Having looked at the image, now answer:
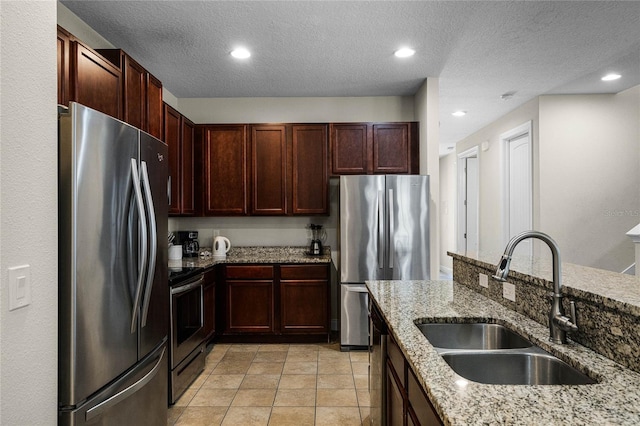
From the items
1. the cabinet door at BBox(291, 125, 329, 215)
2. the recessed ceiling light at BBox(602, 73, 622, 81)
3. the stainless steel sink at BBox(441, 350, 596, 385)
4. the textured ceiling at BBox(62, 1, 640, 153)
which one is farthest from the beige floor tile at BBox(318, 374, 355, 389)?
the recessed ceiling light at BBox(602, 73, 622, 81)

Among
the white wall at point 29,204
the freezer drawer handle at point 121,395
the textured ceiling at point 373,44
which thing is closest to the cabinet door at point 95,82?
the textured ceiling at point 373,44

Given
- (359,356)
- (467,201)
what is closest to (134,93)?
(359,356)

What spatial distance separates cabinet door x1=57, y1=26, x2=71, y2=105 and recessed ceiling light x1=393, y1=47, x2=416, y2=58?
2.34 m

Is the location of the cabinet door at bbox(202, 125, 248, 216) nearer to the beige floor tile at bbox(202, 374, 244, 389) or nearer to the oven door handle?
the oven door handle

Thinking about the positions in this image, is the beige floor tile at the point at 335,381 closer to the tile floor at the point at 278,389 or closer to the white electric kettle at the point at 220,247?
the tile floor at the point at 278,389

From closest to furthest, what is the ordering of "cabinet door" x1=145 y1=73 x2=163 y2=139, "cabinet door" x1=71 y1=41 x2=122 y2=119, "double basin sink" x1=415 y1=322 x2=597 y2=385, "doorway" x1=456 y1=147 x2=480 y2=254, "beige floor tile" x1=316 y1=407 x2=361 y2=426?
1. "double basin sink" x1=415 y1=322 x2=597 y2=385
2. "cabinet door" x1=71 y1=41 x2=122 y2=119
3. "beige floor tile" x1=316 y1=407 x2=361 y2=426
4. "cabinet door" x1=145 y1=73 x2=163 y2=139
5. "doorway" x1=456 y1=147 x2=480 y2=254

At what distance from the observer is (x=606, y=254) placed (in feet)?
14.7

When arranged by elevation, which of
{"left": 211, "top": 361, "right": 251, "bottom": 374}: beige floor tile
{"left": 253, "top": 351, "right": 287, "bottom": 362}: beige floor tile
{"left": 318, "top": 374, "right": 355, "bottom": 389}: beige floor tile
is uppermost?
{"left": 318, "top": 374, "right": 355, "bottom": 389}: beige floor tile

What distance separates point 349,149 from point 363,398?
2480 mm

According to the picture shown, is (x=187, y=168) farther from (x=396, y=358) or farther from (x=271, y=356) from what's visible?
(x=396, y=358)

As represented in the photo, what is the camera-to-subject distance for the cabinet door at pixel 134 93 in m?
2.54

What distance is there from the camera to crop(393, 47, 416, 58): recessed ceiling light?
125 inches

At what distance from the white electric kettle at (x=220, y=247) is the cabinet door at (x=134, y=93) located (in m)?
1.76

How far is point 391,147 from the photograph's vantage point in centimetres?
420
